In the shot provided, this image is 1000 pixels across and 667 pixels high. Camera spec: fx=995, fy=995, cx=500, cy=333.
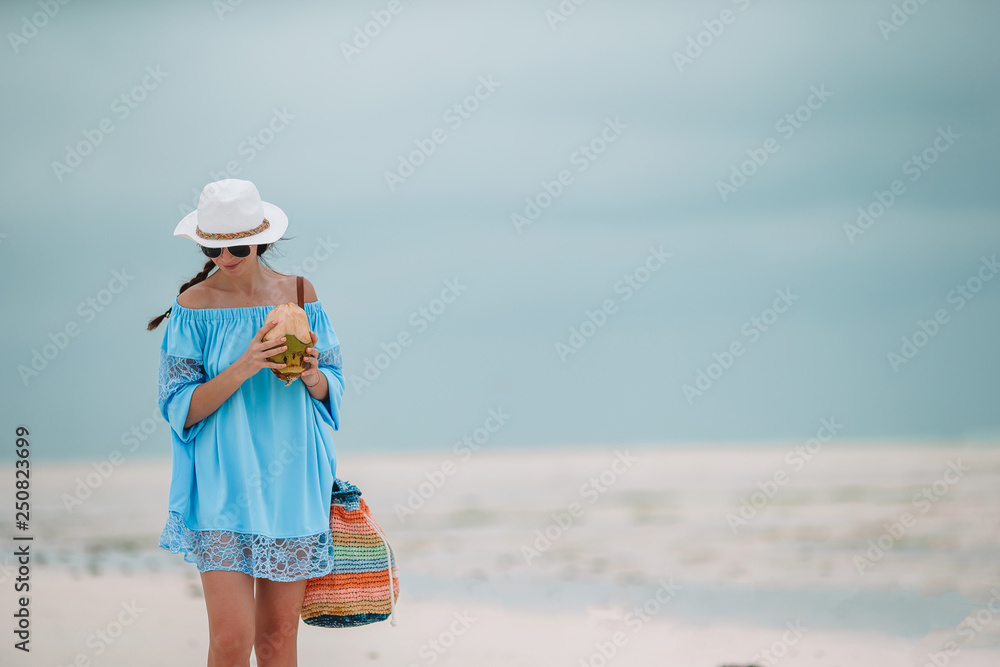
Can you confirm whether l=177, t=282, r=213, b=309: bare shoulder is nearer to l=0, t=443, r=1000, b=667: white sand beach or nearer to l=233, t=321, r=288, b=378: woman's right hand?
l=233, t=321, r=288, b=378: woman's right hand

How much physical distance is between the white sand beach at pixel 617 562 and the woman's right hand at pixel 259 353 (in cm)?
178

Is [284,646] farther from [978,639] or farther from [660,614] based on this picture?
[978,639]

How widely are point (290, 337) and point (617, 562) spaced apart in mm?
3186

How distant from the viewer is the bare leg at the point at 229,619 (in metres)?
2.04

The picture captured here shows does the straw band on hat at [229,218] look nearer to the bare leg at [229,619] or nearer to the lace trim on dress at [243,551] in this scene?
the lace trim on dress at [243,551]

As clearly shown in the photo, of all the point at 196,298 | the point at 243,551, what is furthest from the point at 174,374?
the point at 243,551

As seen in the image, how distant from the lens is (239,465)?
208 cm

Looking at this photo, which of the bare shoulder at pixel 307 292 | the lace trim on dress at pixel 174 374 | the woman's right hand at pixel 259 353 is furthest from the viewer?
the bare shoulder at pixel 307 292

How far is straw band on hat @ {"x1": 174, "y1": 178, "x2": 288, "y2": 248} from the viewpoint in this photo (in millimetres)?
2086

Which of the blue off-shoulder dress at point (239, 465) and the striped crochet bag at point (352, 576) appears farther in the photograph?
the striped crochet bag at point (352, 576)

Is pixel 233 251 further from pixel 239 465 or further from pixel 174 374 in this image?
pixel 239 465

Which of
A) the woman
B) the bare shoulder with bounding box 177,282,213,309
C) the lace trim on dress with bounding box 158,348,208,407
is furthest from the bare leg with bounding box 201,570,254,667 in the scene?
the bare shoulder with bounding box 177,282,213,309

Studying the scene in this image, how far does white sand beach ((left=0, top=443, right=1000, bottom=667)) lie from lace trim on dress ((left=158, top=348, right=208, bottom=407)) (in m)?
1.71

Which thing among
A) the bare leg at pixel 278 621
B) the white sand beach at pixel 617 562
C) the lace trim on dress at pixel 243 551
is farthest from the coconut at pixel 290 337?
the white sand beach at pixel 617 562
